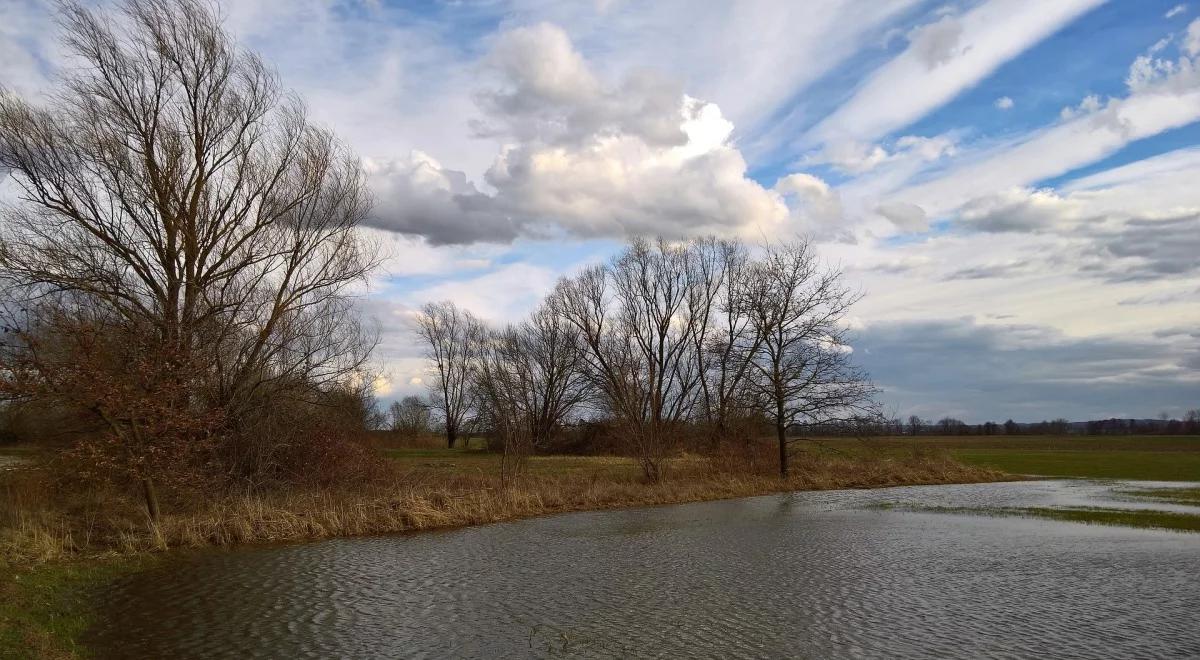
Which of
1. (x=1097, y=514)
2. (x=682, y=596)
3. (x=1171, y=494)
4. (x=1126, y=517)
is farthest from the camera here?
(x=1171, y=494)

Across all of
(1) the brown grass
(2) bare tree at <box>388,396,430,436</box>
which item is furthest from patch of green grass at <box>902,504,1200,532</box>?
(2) bare tree at <box>388,396,430,436</box>

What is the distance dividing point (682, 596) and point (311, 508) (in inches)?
466

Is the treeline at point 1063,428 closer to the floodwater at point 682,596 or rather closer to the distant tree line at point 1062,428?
the distant tree line at point 1062,428

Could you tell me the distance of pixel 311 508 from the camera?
19859 millimetres

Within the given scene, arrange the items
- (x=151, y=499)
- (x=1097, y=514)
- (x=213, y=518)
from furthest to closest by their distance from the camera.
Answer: (x=1097, y=514), (x=213, y=518), (x=151, y=499)

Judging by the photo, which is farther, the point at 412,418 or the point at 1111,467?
the point at 412,418

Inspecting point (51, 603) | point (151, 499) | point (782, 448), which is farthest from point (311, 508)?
point (782, 448)

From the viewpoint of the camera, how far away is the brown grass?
52.6 ft

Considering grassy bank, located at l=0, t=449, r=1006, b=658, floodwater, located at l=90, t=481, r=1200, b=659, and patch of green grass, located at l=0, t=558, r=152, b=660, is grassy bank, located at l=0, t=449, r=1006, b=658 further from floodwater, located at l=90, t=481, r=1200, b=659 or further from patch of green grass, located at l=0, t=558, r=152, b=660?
floodwater, located at l=90, t=481, r=1200, b=659

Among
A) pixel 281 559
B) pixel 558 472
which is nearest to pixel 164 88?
pixel 281 559

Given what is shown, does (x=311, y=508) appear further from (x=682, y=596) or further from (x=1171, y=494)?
(x=1171, y=494)

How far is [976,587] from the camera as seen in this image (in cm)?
1277

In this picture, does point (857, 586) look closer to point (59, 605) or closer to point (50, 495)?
point (59, 605)

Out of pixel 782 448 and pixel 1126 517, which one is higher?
pixel 782 448
